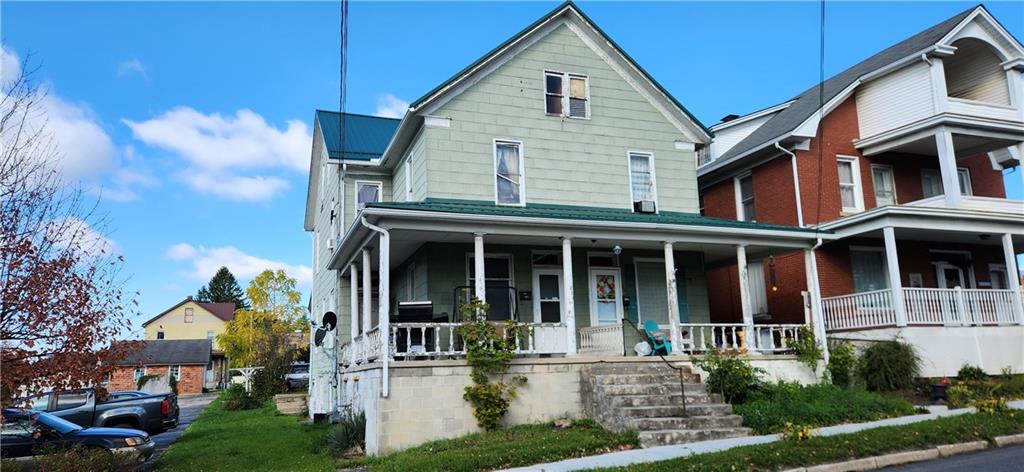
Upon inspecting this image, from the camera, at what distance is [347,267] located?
18438 mm

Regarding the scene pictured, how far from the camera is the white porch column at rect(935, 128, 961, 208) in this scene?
1986 centimetres

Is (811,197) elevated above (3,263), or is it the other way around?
(811,197)

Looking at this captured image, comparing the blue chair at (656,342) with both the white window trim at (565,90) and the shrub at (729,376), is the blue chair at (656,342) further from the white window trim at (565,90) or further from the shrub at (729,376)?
the white window trim at (565,90)

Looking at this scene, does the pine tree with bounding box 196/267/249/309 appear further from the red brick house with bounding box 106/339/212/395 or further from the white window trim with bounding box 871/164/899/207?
the white window trim with bounding box 871/164/899/207

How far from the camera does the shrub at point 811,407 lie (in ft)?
39.8

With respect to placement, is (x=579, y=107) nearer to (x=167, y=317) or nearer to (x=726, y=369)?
(x=726, y=369)

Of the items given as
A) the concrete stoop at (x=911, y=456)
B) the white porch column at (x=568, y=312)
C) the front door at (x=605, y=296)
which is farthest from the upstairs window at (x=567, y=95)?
the concrete stoop at (x=911, y=456)

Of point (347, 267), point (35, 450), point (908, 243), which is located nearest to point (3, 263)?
point (35, 450)

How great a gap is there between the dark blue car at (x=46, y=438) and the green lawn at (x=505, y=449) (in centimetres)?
395

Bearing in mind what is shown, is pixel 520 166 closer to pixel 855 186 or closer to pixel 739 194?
pixel 739 194

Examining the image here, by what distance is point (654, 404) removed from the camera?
40.2 feet

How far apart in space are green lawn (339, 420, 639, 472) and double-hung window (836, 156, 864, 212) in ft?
42.7

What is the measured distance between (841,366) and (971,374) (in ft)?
13.4

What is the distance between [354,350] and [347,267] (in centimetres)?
300
